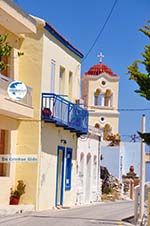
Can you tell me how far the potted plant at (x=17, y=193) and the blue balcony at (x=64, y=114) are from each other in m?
2.86

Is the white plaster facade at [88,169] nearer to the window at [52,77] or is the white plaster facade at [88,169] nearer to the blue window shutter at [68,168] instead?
the blue window shutter at [68,168]

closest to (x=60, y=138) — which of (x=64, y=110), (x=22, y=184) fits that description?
(x=64, y=110)

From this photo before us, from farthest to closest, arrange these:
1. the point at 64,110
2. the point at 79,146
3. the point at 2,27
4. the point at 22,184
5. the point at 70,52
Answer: the point at 79,146 → the point at 70,52 → the point at 64,110 → the point at 22,184 → the point at 2,27

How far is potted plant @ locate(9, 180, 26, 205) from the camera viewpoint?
26.4 meters

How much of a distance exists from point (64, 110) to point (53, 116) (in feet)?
6.82

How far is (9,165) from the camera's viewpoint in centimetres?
2670

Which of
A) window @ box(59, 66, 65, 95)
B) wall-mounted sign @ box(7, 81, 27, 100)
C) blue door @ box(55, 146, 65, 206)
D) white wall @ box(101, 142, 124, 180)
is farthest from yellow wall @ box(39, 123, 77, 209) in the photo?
white wall @ box(101, 142, 124, 180)

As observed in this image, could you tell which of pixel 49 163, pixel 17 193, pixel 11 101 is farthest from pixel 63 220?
pixel 49 163

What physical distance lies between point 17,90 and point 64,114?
5.39 metres

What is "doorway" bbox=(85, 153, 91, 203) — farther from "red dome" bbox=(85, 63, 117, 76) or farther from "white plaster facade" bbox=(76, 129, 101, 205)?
"red dome" bbox=(85, 63, 117, 76)

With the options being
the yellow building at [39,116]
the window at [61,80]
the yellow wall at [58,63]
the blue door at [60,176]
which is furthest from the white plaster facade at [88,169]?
the yellow building at [39,116]

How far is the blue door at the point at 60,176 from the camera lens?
30.9 meters

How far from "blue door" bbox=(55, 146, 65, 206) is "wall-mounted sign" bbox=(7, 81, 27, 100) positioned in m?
6.09

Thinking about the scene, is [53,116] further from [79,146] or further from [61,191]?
[79,146]
